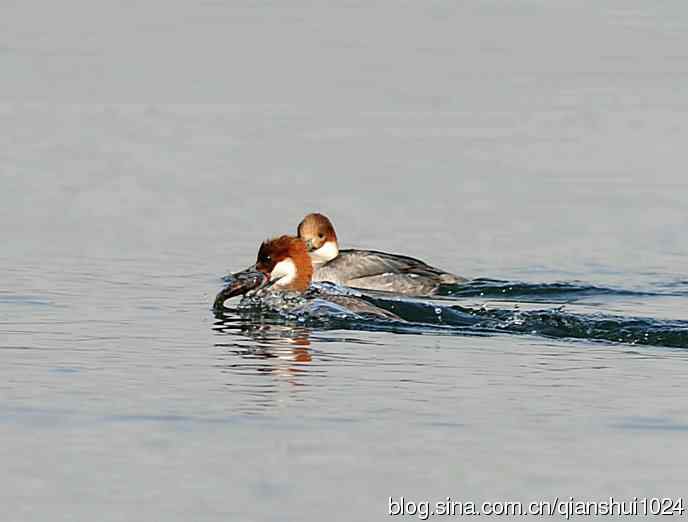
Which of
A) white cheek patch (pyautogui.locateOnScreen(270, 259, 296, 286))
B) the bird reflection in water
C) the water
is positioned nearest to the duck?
the water

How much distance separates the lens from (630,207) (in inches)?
834

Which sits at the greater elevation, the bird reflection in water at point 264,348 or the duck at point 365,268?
the duck at point 365,268

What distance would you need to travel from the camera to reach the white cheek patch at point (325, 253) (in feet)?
66.6

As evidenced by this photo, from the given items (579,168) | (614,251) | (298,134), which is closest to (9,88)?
(298,134)

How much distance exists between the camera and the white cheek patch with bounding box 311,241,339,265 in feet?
66.6

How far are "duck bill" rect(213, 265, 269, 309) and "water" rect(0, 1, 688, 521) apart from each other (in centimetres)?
24

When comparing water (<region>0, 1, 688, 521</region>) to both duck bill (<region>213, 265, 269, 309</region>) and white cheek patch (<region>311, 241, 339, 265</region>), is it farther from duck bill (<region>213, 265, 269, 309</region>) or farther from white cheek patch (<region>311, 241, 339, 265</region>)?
white cheek patch (<region>311, 241, 339, 265</region>)

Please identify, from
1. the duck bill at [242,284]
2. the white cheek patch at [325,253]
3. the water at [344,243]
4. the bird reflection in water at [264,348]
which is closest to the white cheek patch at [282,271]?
the duck bill at [242,284]

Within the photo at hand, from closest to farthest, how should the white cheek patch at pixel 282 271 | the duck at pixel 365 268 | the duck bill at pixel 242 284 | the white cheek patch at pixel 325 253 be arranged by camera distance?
1. the duck bill at pixel 242 284
2. the white cheek patch at pixel 282 271
3. the duck at pixel 365 268
4. the white cheek patch at pixel 325 253

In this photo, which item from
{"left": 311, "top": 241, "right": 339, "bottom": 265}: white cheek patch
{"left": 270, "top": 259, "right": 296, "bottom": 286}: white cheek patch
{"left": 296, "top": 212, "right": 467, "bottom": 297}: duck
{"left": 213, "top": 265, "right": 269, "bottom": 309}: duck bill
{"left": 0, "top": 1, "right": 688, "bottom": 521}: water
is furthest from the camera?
{"left": 311, "top": 241, "right": 339, "bottom": 265}: white cheek patch

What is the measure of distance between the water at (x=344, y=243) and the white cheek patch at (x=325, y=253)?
2.05 ft

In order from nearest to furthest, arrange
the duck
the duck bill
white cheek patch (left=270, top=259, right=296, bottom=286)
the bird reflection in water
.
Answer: the bird reflection in water → the duck bill → white cheek patch (left=270, top=259, right=296, bottom=286) → the duck

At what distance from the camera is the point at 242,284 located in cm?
1642

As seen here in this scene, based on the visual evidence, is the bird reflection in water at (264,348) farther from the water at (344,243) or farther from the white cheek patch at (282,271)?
the white cheek patch at (282,271)
